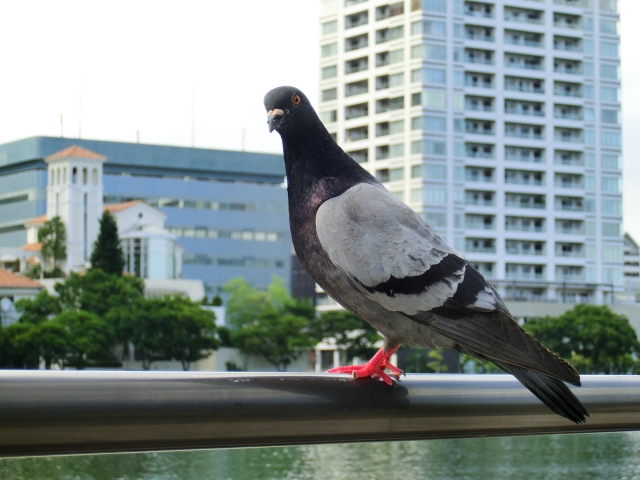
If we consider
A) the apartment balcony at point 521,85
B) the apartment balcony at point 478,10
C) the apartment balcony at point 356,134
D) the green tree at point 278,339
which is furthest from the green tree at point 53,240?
the apartment balcony at point 521,85

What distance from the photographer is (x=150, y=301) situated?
62500 mm

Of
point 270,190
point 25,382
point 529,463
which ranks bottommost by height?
point 529,463

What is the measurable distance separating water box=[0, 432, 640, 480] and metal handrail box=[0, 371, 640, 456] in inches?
982

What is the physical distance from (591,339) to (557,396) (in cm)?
6164

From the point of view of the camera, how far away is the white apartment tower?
76562 millimetres

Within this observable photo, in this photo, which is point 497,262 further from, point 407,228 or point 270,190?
point 407,228

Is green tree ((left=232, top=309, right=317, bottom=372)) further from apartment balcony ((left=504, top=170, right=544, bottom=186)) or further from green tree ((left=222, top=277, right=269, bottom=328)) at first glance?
apartment balcony ((left=504, top=170, right=544, bottom=186))

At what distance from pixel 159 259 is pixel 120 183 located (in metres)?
14.6

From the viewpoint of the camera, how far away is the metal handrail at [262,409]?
1479 millimetres

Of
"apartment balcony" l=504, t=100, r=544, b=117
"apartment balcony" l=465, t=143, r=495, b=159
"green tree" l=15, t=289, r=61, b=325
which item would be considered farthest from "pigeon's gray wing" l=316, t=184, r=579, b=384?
"apartment balcony" l=504, t=100, r=544, b=117

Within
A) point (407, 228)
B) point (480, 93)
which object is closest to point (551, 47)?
point (480, 93)

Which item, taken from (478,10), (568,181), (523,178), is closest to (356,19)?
(478,10)

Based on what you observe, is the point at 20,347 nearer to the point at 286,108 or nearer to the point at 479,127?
the point at 479,127

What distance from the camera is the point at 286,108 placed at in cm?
264
